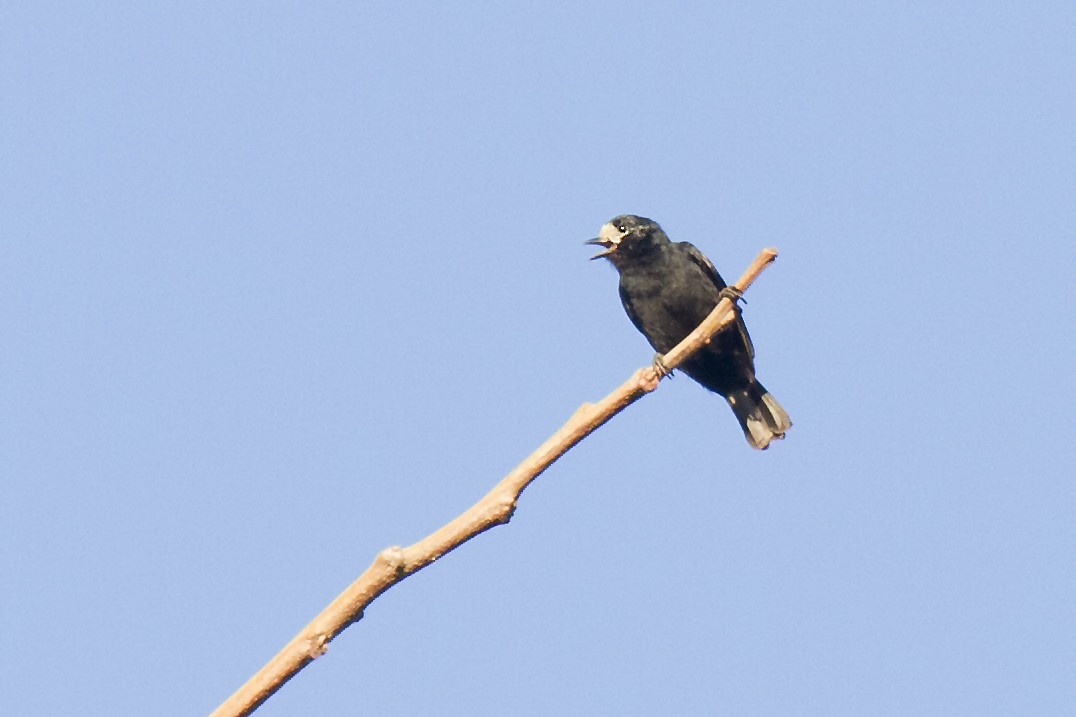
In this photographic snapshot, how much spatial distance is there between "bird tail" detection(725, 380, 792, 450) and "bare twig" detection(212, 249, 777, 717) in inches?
221

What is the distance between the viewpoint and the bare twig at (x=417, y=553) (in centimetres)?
361

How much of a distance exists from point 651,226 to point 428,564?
642cm

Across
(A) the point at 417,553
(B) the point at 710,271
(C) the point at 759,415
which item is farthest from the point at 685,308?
(A) the point at 417,553

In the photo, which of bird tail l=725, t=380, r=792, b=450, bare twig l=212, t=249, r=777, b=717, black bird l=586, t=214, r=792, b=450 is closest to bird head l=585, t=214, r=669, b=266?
black bird l=586, t=214, r=792, b=450

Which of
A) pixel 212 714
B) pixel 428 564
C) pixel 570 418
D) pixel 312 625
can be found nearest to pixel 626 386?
pixel 570 418

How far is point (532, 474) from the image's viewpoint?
411 centimetres

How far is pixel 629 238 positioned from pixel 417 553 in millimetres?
6336

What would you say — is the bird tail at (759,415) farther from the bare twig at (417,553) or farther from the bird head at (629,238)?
the bare twig at (417,553)

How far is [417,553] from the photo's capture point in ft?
12.5

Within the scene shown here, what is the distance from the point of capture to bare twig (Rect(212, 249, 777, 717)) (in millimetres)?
3609

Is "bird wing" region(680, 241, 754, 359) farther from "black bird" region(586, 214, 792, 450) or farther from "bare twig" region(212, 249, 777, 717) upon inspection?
"bare twig" region(212, 249, 777, 717)

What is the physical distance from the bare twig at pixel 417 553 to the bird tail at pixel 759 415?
5.62m

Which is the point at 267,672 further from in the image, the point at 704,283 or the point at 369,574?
the point at 704,283

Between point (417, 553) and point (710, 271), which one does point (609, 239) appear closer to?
point (710, 271)
